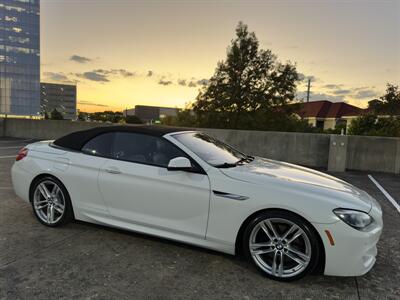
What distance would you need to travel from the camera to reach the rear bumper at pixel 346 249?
295cm

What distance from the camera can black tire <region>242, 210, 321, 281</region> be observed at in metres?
3.08

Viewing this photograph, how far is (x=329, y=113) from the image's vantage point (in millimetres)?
53438

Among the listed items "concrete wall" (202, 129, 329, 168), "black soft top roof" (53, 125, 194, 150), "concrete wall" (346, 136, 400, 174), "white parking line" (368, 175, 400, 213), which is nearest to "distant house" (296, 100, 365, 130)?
"concrete wall" (202, 129, 329, 168)

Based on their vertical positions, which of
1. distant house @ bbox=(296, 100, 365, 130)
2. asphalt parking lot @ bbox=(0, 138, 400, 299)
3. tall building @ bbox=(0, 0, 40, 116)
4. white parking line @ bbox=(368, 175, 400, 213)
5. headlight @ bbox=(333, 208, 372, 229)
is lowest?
asphalt parking lot @ bbox=(0, 138, 400, 299)

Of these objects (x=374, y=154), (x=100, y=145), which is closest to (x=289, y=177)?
(x=100, y=145)

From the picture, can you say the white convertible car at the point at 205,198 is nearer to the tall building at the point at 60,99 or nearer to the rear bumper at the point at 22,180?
the rear bumper at the point at 22,180

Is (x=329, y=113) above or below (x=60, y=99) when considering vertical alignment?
below

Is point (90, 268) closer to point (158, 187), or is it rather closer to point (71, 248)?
point (71, 248)

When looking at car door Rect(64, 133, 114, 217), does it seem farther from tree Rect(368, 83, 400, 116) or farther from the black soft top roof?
tree Rect(368, 83, 400, 116)

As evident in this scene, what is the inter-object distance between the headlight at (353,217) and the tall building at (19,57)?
408 ft

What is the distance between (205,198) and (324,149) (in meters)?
9.22

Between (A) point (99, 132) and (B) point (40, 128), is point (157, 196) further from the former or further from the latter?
(B) point (40, 128)

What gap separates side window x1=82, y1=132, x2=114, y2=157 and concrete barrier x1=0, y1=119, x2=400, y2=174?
8.52 metres

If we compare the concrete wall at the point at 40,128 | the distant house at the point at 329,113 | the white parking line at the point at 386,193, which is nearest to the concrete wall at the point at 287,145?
the white parking line at the point at 386,193
